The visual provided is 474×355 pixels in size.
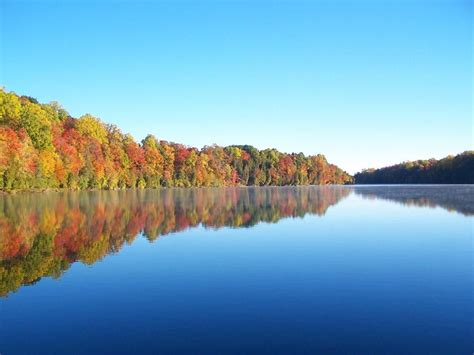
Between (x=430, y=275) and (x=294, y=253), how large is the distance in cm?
469

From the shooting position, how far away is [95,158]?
267ft

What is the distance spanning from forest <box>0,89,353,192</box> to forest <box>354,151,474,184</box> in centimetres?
5373

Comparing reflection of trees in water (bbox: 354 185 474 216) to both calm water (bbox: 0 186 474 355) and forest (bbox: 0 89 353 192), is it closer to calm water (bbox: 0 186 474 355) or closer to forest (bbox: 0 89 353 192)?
calm water (bbox: 0 186 474 355)

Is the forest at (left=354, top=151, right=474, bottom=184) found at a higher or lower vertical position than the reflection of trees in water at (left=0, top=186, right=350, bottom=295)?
higher

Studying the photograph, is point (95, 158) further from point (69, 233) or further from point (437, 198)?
point (69, 233)

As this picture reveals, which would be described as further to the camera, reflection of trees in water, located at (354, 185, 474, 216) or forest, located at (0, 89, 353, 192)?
forest, located at (0, 89, 353, 192)

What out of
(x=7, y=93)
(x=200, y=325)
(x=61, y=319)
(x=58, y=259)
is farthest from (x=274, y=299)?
(x=7, y=93)

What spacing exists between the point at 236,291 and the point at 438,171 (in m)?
159

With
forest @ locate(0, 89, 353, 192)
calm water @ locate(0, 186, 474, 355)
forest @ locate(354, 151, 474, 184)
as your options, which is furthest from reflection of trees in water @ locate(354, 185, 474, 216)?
forest @ locate(354, 151, 474, 184)

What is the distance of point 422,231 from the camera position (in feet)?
70.1

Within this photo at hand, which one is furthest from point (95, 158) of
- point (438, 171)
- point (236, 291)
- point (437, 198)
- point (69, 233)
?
point (438, 171)

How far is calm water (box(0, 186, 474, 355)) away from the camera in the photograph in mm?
7699

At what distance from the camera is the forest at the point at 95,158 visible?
2295 inches

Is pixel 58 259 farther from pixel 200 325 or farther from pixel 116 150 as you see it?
pixel 116 150
